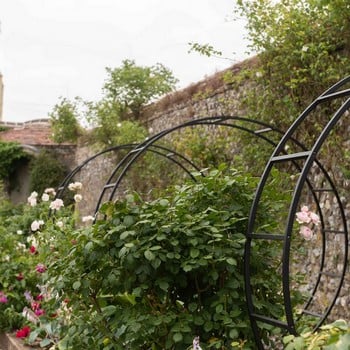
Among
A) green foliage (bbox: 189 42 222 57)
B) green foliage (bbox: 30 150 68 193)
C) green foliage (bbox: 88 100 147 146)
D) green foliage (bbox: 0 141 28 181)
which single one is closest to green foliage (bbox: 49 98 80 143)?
green foliage (bbox: 30 150 68 193)

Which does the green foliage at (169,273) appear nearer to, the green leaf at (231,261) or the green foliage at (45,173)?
the green leaf at (231,261)

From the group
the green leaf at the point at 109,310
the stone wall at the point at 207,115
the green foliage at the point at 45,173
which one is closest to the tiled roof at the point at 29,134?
the green foliage at the point at 45,173

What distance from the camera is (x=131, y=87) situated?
32.4 ft

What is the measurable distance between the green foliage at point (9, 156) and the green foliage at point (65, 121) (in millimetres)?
1679

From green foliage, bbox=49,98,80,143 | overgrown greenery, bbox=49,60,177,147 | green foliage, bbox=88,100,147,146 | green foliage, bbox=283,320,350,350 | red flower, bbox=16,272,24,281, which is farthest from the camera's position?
green foliage, bbox=49,98,80,143

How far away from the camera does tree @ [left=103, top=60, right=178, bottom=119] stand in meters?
9.78

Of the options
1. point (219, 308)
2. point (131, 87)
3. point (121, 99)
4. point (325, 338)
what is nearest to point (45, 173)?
point (121, 99)

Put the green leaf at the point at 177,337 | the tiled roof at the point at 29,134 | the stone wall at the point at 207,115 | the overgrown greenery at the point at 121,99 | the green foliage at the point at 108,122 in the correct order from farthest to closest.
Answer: the tiled roof at the point at 29,134 < the overgrown greenery at the point at 121,99 < the green foliage at the point at 108,122 < the stone wall at the point at 207,115 < the green leaf at the point at 177,337

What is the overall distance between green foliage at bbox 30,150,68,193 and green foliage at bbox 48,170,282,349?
33.0 feet

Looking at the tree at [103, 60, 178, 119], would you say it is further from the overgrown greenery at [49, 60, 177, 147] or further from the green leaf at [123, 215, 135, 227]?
the green leaf at [123, 215, 135, 227]

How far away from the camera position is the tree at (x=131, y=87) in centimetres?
978

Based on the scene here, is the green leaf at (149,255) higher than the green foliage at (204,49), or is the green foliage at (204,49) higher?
the green foliage at (204,49)

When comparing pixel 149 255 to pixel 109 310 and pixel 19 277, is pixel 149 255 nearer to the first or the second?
pixel 109 310

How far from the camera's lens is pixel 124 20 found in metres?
9.07
